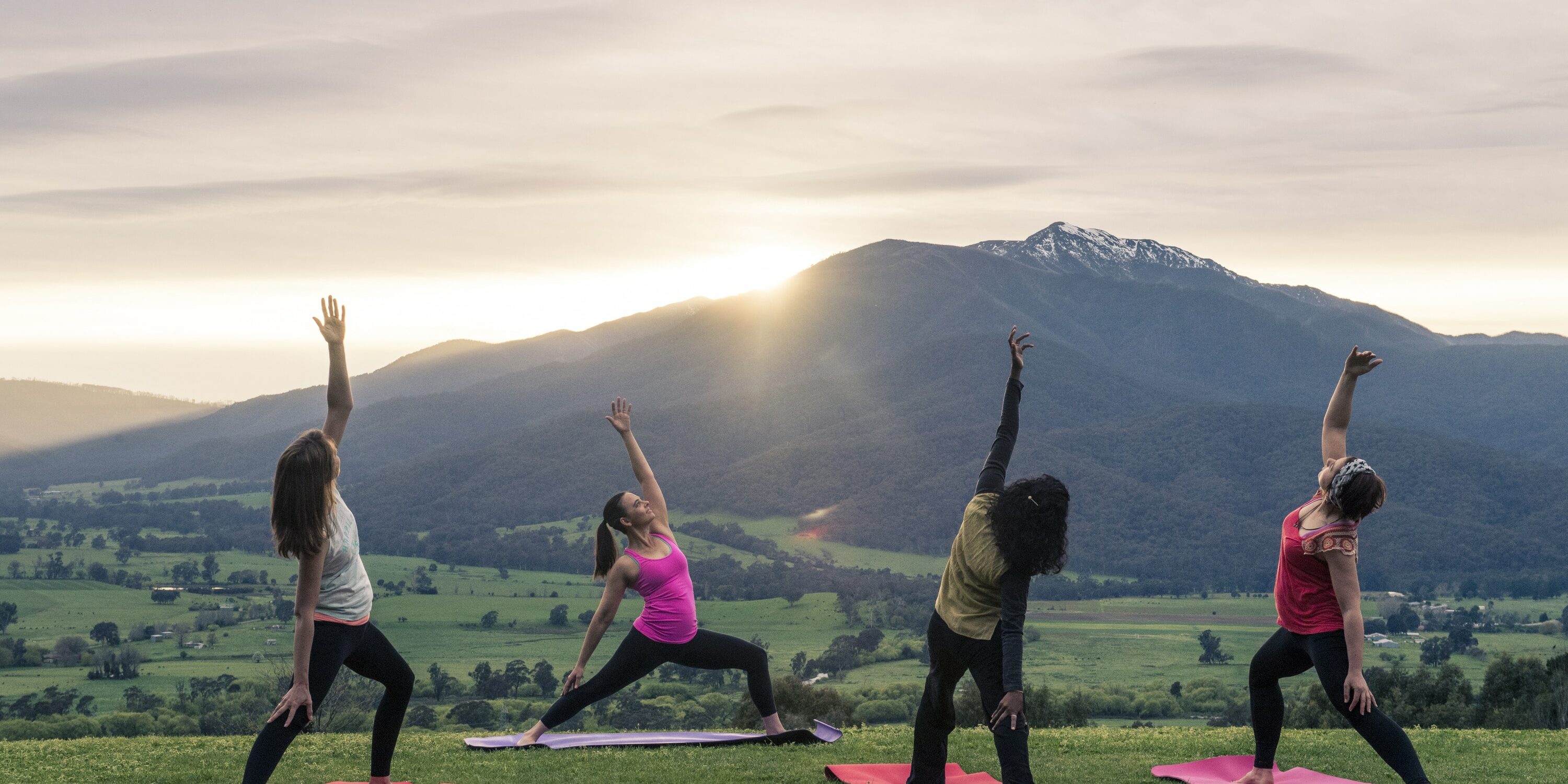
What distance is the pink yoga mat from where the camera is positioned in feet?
26.5

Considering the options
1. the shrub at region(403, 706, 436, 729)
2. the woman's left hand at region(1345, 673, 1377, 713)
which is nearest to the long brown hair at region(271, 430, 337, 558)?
the woman's left hand at region(1345, 673, 1377, 713)

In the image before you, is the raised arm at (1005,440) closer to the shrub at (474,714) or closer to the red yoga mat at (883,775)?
the red yoga mat at (883,775)

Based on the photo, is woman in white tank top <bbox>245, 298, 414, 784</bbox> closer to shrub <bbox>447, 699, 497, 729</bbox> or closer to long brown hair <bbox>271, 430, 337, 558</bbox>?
long brown hair <bbox>271, 430, 337, 558</bbox>

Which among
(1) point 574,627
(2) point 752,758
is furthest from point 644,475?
(1) point 574,627

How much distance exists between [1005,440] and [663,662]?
12.7 ft

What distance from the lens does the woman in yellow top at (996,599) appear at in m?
5.92

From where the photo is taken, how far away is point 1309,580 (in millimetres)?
6977

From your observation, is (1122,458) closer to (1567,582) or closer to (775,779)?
(1567,582)

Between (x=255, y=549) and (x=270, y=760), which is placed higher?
(x=270, y=760)

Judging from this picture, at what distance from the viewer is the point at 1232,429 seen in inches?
7451

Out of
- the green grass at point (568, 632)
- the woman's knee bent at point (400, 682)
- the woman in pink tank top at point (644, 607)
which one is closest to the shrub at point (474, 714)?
the green grass at point (568, 632)

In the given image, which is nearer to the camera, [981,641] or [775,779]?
[981,641]

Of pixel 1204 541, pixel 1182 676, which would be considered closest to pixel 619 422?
pixel 1182 676

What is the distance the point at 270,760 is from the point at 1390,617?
12591 cm
